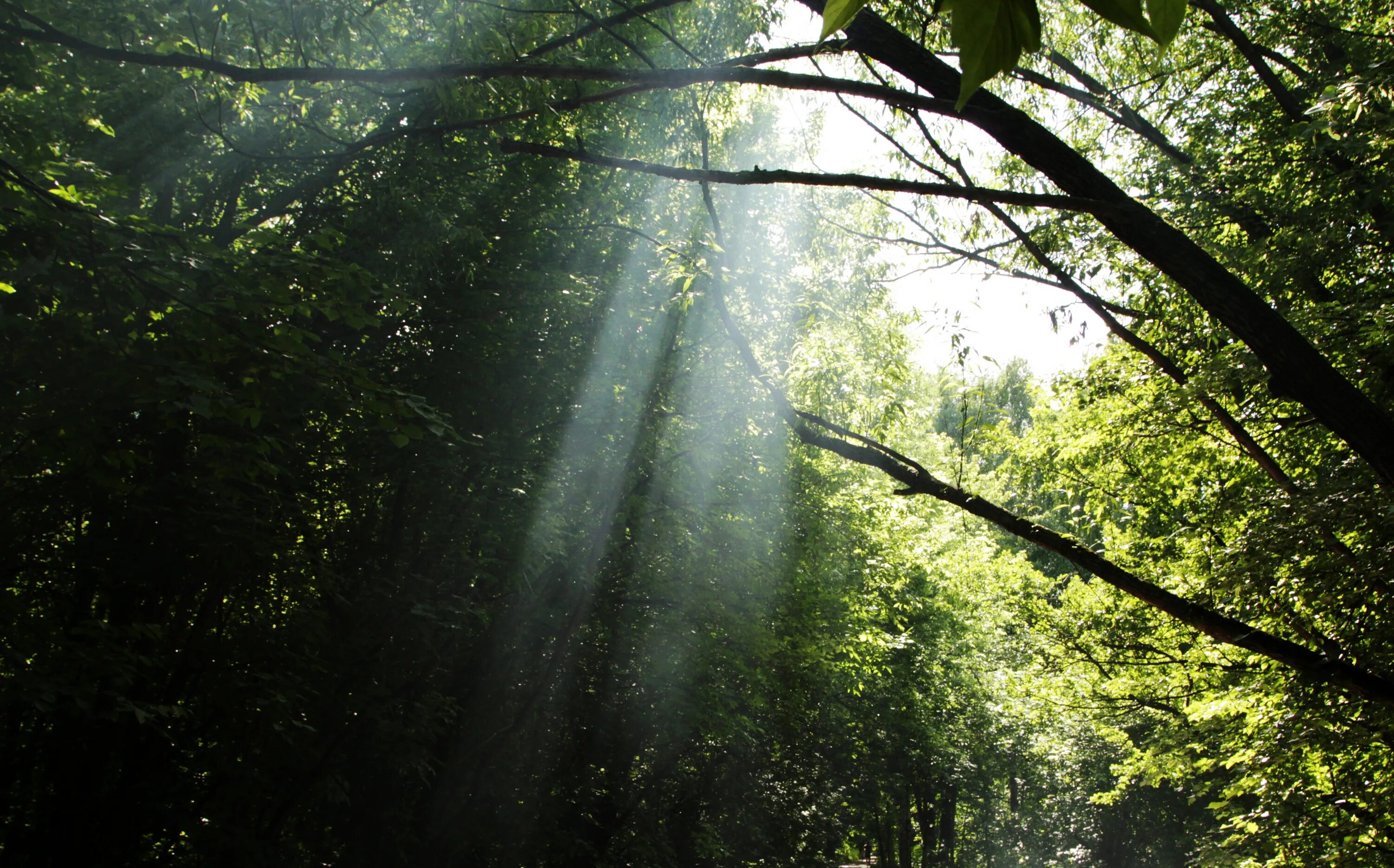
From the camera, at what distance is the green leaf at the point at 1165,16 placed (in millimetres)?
732

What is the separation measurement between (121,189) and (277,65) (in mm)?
1363

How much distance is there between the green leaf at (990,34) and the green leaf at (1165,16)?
0.36 ft

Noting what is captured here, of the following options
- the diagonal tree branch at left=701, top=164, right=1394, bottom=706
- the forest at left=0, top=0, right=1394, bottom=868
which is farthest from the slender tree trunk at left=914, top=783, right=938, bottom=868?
the diagonal tree branch at left=701, top=164, right=1394, bottom=706

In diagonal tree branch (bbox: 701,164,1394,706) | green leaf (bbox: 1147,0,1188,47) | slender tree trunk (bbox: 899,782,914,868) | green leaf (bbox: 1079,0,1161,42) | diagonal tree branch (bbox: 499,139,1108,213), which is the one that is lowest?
green leaf (bbox: 1079,0,1161,42)

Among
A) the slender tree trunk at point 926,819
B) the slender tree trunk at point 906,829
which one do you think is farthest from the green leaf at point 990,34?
the slender tree trunk at point 926,819

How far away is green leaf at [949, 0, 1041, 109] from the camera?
0.73 m

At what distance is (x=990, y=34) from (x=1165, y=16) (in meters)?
0.16

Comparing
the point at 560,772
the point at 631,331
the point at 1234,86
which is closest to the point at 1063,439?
the point at 1234,86

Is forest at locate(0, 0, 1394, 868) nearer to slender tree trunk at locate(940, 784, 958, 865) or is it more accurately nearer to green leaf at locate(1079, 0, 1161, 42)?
green leaf at locate(1079, 0, 1161, 42)

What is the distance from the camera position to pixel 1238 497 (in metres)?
5.97

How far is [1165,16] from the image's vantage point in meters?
0.75

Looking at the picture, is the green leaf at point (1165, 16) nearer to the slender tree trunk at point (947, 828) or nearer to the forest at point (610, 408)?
the forest at point (610, 408)

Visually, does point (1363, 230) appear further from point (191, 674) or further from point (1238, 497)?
point (191, 674)

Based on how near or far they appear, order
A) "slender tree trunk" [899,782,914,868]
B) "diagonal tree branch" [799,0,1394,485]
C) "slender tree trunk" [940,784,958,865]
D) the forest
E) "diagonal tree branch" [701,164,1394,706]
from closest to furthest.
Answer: "diagonal tree branch" [799,0,1394,485] → "diagonal tree branch" [701,164,1394,706] → the forest → "slender tree trunk" [899,782,914,868] → "slender tree trunk" [940,784,958,865]
